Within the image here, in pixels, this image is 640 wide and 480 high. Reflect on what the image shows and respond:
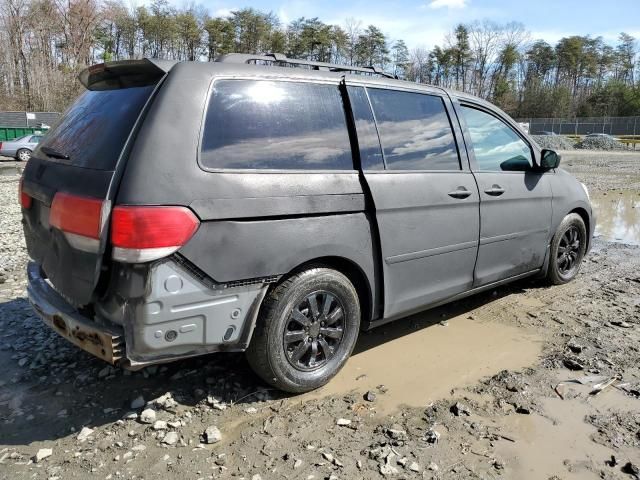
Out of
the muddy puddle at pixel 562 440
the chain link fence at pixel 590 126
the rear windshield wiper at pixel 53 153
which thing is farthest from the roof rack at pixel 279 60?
the chain link fence at pixel 590 126

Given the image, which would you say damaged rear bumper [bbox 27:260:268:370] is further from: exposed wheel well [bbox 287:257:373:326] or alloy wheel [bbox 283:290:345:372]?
exposed wheel well [bbox 287:257:373:326]

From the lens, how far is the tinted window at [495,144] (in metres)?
4.23

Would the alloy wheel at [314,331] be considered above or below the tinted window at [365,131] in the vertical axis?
below

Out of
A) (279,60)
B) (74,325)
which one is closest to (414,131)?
(279,60)

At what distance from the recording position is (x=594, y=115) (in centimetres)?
7988

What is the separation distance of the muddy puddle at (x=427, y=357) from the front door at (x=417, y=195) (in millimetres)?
388

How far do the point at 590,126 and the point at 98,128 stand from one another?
75.4m

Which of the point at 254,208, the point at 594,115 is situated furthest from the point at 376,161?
the point at 594,115

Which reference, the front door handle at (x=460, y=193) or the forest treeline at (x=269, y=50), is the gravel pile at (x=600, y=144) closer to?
the forest treeline at (x=269, y=50)

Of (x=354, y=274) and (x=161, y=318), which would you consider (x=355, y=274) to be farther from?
(x=161, y=318)

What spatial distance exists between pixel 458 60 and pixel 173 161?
93982mm

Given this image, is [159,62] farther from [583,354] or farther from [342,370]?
[583,354]

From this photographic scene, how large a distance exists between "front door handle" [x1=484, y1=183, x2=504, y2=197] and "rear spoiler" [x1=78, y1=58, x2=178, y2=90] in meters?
2.58

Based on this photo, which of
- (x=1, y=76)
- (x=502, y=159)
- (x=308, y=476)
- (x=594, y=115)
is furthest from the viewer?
(x=594, y=115)
